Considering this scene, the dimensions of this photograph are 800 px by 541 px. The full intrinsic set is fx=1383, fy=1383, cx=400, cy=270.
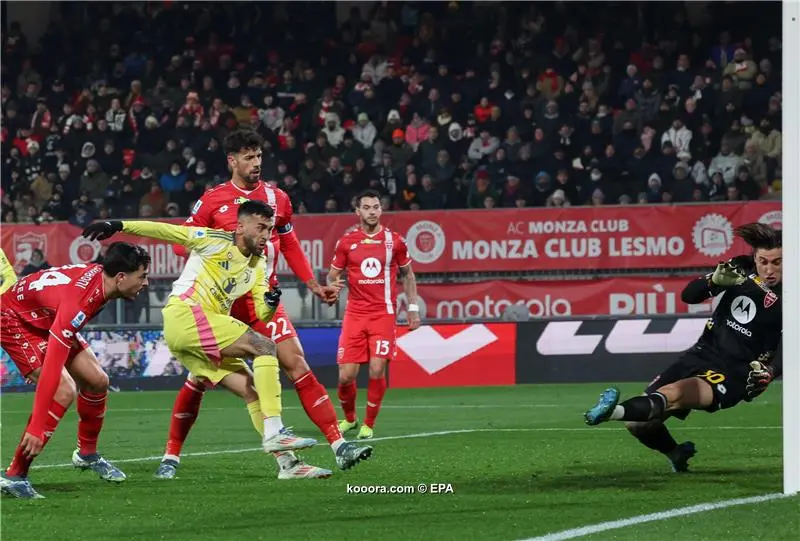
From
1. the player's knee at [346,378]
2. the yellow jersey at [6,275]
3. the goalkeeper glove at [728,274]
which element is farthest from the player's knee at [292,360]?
the player's knee at [346,378]

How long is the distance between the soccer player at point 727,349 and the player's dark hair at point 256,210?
8.80ft

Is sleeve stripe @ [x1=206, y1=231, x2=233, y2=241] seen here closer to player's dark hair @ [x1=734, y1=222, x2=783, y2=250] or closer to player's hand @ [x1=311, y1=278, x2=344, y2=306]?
player's hand @ [x1=311, y1=278, x2=344, y2=306]

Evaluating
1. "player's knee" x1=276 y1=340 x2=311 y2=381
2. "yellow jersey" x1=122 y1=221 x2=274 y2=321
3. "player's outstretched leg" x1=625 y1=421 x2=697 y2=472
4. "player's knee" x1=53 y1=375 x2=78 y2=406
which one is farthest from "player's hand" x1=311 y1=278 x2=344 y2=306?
"player's outstretched leg" x1=625 y1=421 x2=697 y2=472

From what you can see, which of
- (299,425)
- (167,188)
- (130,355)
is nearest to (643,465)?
(299,425)

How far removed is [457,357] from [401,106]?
20.1 ft

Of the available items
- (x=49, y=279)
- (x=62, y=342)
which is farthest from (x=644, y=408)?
(x=49, y=279)

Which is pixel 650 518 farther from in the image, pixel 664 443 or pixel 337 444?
pixel 337 444

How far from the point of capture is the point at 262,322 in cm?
998

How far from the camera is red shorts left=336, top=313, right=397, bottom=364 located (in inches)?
546

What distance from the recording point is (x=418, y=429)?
14.0 meters

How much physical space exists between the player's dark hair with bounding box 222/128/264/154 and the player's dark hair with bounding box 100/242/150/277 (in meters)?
1.23

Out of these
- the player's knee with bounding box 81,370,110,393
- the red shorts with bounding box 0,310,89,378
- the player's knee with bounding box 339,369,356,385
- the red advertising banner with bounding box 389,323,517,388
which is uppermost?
the red shorts with bounding box 0,310,89,378

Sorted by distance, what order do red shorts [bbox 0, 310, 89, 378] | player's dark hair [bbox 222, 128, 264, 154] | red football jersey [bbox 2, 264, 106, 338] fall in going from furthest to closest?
player's dark hair [bbox 222, 128, 264, 154]
red shorts [bbox 0, 310, 89, 378]
red football jersey [bbox 2, 264, 106, 338]

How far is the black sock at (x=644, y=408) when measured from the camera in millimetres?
8812
